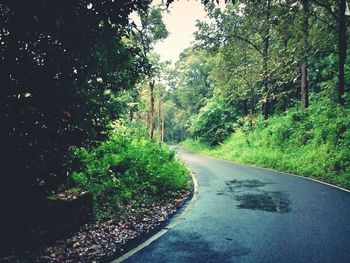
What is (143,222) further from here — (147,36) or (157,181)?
(147,36)

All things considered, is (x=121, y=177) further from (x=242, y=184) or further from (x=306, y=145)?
(x=306, y=145)

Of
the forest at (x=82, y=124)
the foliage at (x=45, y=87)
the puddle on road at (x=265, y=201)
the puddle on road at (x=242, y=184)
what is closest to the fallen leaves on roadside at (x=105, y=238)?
the forest at (x=82, y=124)

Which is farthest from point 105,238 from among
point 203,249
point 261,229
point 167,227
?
point 261,229

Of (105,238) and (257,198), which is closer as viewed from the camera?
(105,238)

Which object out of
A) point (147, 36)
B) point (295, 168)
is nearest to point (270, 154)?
point (295, 168)

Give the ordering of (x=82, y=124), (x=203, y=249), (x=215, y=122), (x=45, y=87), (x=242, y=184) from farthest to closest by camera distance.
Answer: (x=215, y=122), (x=242, y=184), (x=203, y=249), (x=82, y=124), (x=45, y=87)

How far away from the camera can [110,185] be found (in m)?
9.98

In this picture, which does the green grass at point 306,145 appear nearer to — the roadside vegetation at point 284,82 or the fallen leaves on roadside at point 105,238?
the roadside vegetation at point 284,82

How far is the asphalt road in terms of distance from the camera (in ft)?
19.2

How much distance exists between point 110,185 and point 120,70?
178 inches

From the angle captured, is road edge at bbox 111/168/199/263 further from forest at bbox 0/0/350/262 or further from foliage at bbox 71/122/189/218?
foliage at bbox 71/122/189/218

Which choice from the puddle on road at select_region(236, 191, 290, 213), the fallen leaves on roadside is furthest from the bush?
the fallen leaves on roadside

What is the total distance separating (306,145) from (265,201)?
1141cm

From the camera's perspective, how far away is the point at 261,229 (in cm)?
744
